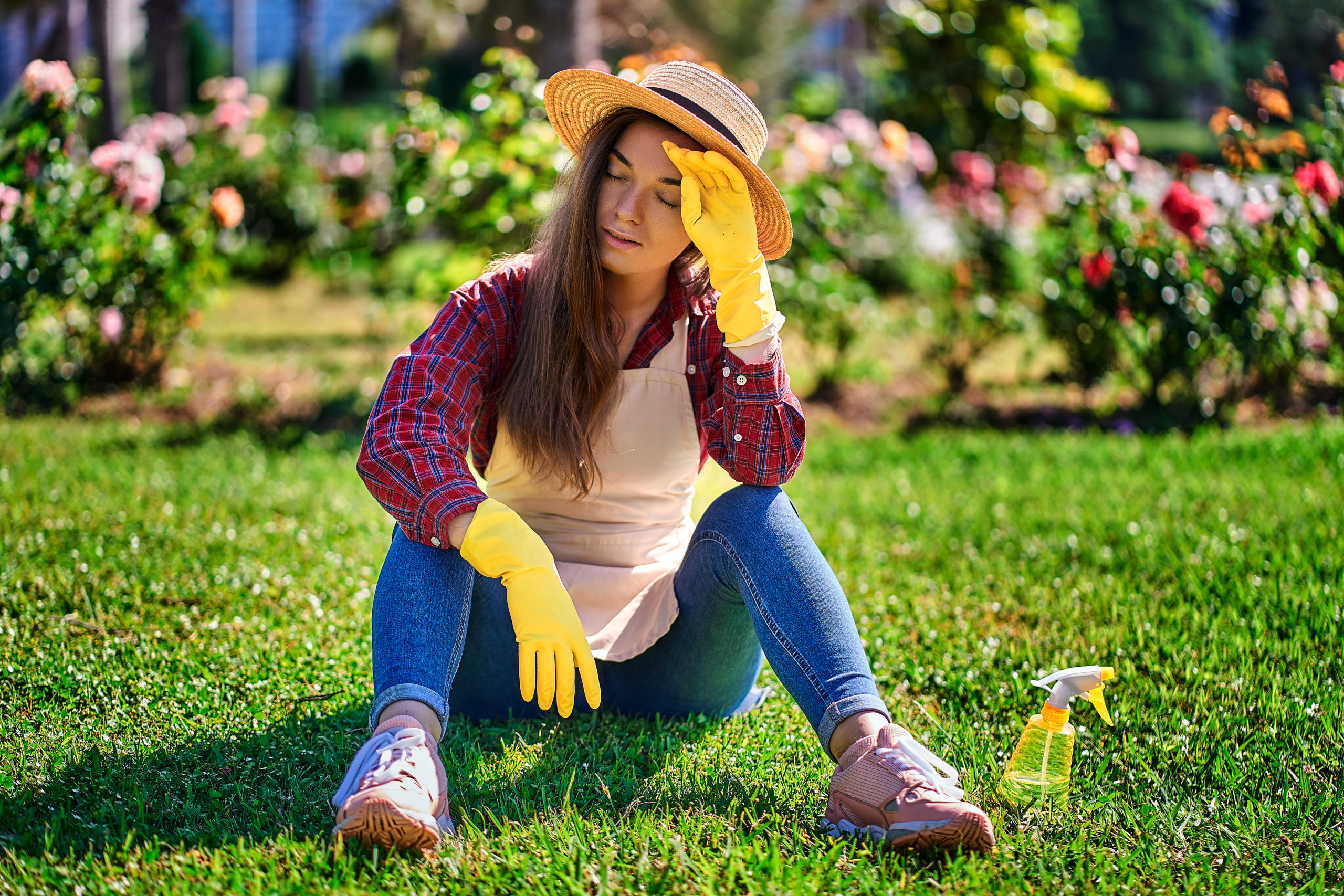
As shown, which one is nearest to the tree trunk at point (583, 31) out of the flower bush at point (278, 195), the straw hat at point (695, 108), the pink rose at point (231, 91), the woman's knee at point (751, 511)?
the pink rose at point (231, 91)

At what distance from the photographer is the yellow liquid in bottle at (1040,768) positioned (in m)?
1.99

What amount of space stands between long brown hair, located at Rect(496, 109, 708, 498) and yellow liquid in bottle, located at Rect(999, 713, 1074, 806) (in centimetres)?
92

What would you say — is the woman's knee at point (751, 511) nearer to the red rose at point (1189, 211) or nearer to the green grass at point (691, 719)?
the green grass at point (691, 719)

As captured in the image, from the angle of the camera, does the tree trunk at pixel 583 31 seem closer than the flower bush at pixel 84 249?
No

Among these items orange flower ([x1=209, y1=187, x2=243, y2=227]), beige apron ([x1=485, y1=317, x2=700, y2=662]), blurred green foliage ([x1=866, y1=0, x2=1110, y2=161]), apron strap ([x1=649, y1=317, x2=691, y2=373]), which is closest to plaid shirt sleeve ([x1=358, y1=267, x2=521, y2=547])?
beige apron ([x1=485, y1=317, x2=700, y2=662])

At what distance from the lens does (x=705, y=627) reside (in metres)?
2.16

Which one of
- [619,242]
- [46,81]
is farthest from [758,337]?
[46,81]

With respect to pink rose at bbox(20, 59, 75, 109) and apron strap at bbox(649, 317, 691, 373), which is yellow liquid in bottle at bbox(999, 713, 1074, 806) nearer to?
apron strap at bbox(649, 317, 691, 373)

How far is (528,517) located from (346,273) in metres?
7.31

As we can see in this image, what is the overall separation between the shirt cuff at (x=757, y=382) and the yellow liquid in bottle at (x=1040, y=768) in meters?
0.74

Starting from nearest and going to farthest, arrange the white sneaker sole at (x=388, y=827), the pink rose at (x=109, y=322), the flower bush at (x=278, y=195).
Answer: the white sneaker sole at (x=388, y=827) < the pink rose at (x=109, y=322) < the flower bush at (x=278, y=195)

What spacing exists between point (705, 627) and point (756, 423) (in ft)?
1.30

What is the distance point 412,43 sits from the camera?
950 inches

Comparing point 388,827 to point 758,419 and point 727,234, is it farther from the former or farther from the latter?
point 727,234
